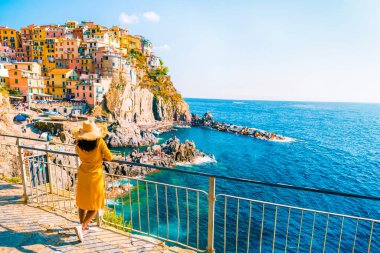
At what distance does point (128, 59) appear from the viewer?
233 feet

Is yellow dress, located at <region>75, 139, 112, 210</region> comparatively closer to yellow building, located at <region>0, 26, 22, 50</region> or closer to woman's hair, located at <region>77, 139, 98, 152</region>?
woman's hair, located at <region>77, 139, 98, 152</region>

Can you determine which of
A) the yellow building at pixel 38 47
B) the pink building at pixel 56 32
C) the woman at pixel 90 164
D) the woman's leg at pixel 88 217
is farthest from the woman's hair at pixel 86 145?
the pink building at pixel 56 32

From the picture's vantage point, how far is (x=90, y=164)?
4086mm

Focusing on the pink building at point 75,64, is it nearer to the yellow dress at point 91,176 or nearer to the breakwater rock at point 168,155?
the breakwater rock at point 168,155

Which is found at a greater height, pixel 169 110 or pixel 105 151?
pixel 105 151

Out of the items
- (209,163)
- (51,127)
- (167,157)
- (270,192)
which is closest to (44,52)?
(51,127)

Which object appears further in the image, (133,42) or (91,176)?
(133,42)

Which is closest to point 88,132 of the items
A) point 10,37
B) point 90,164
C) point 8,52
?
point 90,164

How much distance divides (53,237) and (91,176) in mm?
1497

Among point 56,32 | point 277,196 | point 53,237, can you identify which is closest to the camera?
point 53,237

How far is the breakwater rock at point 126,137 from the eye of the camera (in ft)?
151

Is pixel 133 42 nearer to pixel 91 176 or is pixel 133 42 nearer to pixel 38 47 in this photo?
pixel 38 47

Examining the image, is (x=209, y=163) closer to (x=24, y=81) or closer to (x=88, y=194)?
(x=88, y=194)

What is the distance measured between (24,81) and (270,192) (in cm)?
5277
